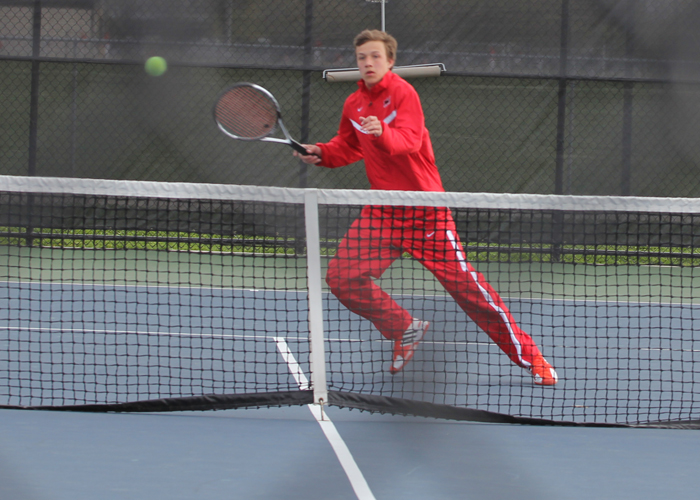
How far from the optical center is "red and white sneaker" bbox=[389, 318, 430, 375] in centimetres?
346

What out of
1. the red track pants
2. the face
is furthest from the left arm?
the red track pants

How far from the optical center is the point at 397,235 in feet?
10.7

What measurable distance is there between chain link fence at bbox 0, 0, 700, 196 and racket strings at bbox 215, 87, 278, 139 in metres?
3.32

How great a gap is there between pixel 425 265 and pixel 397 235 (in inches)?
6.8

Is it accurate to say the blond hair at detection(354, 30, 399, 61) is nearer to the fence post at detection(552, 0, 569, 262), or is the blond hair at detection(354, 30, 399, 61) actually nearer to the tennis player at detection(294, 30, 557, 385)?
the tennis player at detection(294, 30, 557, 385)

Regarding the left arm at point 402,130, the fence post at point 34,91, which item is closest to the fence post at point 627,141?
the left arm at point 402,130

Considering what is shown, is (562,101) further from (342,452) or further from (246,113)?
(342,452)

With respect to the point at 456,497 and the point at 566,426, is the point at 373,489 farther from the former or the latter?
the point at 566,426

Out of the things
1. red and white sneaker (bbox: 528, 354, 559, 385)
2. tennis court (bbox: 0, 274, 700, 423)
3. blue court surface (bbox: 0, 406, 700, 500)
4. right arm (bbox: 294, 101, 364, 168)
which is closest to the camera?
blue court surface (bbox: 0, 406, 700, 500)

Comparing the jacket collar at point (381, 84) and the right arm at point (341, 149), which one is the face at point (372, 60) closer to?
the jacket collar at point (381, 84)

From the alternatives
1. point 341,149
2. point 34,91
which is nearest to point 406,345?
point 341,149

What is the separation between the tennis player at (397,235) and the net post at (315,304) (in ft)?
1.20

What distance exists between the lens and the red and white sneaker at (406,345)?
3.46 metres

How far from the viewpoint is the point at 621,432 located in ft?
9.14
